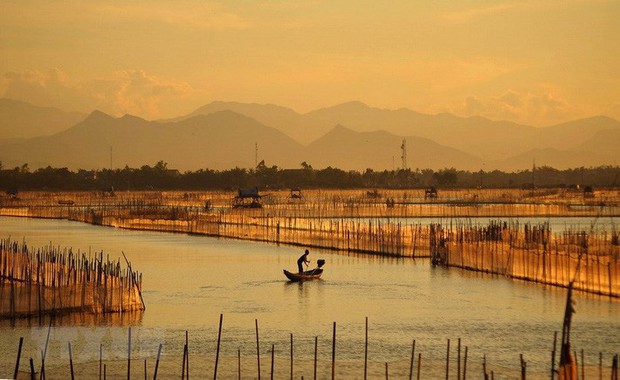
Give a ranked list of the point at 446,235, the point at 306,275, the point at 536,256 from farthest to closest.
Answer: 1. the point at 446,235
2. the point at 306,275
3. the point at 536,256

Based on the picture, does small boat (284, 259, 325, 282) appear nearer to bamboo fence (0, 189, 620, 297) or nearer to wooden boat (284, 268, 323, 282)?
wooden boat (284, 268, 323, 282)

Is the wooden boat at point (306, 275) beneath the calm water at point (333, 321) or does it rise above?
above

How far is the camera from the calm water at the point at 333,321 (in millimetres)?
21922

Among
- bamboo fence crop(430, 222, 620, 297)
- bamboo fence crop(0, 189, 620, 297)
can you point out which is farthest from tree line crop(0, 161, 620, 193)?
bamboo fence crop(430, 222, 620, 297)

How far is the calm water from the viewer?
2192 centimetres

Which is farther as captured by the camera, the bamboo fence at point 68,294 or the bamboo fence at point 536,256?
the bamboo fence at point 536,256

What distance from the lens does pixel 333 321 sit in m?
27.8

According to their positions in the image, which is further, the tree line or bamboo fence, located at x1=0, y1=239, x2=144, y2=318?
the tree line

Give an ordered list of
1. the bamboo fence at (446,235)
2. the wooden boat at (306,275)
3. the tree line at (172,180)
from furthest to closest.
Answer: the tree line at (172,180)
the wooden boat at (306,275)
the bamboo fence at (446,235)

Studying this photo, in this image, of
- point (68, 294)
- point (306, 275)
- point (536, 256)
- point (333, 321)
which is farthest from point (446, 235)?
point (68, 294)

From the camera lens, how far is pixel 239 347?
945 inches

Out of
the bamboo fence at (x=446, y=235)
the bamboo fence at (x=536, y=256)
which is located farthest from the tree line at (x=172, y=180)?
the bamboo fence at (x=536, y=256)

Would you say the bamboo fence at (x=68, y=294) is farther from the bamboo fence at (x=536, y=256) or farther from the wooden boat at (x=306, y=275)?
the bamboo fence at (x=536, y=256)

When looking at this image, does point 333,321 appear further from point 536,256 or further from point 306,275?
point 306,275
